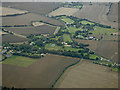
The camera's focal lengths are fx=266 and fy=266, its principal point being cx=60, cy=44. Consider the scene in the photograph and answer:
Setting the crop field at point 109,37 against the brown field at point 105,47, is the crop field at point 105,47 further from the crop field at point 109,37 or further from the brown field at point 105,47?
the crop field at point 109,37

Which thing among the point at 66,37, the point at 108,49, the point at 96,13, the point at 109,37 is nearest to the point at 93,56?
the point at 108,49

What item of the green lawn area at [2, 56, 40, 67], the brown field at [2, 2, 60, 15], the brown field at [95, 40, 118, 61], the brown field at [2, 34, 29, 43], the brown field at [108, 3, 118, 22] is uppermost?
the brown field at [2, 2, 60, 15]

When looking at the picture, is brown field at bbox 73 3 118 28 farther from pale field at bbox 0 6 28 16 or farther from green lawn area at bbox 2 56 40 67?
green lawn area at bbox 2 56 40 67

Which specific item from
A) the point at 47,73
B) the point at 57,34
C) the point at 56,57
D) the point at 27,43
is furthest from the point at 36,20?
the point at 47,73

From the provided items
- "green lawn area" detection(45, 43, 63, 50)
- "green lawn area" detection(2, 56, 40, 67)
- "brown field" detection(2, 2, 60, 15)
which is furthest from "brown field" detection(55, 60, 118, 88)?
"brown field" detection(2, 2, 60, 15)

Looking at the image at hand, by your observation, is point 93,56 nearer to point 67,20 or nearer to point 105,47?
point 105,47
